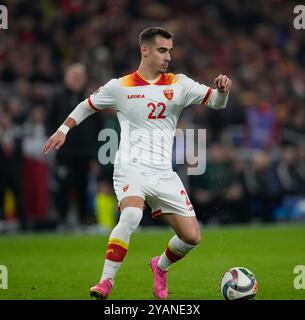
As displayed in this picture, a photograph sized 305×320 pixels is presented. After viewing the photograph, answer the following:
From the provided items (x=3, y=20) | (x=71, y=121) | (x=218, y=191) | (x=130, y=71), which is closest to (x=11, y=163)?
(x=218, y=191)

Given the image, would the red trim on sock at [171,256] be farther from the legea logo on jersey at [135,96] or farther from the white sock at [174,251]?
the legea logo on jersey at [135,96]

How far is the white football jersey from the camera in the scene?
29.6ft

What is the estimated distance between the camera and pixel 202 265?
11688 mm

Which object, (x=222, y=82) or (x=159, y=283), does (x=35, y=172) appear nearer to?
(x=159, y=283)

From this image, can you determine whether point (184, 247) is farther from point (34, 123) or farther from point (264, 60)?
point (264, 60)

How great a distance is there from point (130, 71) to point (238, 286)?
1292 centimetres

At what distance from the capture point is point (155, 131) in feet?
29.8

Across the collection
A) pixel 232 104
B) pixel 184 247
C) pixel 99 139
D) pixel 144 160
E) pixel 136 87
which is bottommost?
pixel 184 247

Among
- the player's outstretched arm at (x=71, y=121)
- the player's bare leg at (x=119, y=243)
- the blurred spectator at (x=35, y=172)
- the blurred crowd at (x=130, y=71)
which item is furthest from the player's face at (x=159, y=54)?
the blurred spectator at (x=35, y=172)
